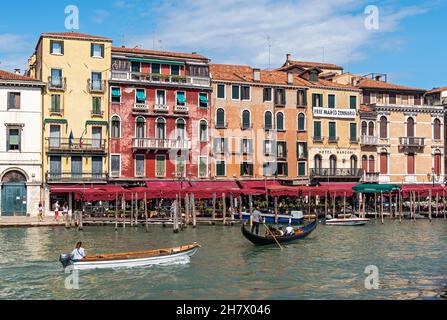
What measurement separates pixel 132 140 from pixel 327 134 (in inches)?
659

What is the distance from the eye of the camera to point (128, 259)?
74.0ft

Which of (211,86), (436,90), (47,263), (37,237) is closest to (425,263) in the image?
(47,263)

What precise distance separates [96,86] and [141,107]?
11.8ft

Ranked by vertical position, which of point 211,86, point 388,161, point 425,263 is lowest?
point 425,263

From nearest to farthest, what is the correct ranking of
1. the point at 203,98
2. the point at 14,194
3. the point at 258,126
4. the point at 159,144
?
the point at 14,194
the point at 159,144
the point at 203,98
the point at 258,126

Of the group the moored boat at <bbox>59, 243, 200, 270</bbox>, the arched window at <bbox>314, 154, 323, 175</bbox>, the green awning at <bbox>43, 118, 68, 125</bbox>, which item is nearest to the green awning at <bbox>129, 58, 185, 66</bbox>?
the green awning at <bbox>43, 118, 68, 125</bbox>

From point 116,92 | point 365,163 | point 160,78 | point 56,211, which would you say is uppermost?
point 160,78

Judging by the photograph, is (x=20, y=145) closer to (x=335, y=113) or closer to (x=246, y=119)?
(x=246, y=119)

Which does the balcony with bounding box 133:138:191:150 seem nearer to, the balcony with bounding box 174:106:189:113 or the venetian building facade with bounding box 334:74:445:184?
the balcony with bounding box 174:106:189:113

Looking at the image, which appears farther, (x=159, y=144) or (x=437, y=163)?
(x=437, y=163)

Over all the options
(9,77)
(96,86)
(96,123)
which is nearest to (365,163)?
(96,123)

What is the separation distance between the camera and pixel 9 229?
1485 inches

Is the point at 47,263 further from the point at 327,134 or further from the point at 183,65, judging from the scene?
the point at 327,134

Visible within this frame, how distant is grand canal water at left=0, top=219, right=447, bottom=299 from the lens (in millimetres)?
19062
